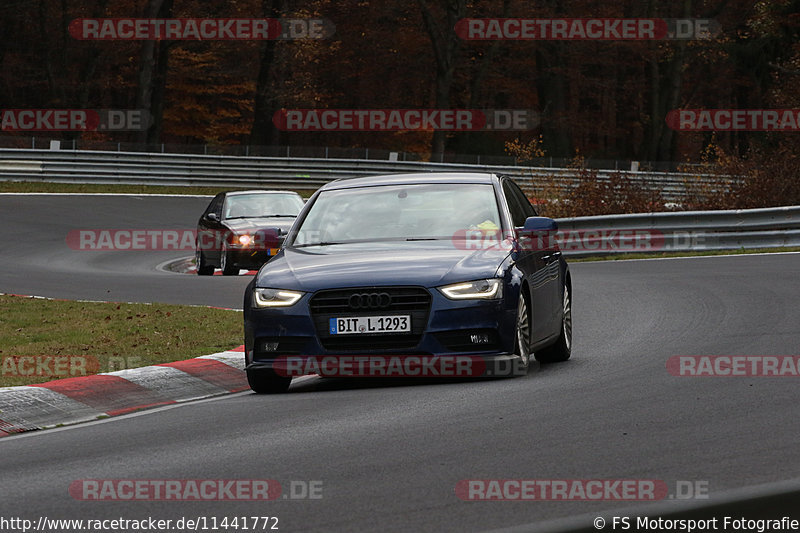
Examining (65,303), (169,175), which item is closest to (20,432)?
(65,303)

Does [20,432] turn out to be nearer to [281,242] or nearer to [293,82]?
[281,242]

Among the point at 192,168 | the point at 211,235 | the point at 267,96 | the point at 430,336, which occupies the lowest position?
the point at 211,235

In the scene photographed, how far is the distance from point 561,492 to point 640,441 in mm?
1331

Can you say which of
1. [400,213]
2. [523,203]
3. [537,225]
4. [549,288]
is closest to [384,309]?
[400,213]

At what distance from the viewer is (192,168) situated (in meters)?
45.8

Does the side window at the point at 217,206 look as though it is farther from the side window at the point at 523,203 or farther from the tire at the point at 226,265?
the side window at the point at 523,203

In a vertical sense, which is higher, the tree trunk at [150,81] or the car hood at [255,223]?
the tree trunk at [150,81]

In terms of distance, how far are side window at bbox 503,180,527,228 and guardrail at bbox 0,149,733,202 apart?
29.7 meters

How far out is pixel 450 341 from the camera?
31.9 ft

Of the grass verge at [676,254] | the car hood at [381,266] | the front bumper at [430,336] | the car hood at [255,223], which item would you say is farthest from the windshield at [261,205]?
the front bumper at [430,336]

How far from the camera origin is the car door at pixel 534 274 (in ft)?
34.7

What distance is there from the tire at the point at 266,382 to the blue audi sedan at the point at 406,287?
0.01 metres

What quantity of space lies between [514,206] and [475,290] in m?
2.00

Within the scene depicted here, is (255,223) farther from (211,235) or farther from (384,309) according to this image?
(384,309)
